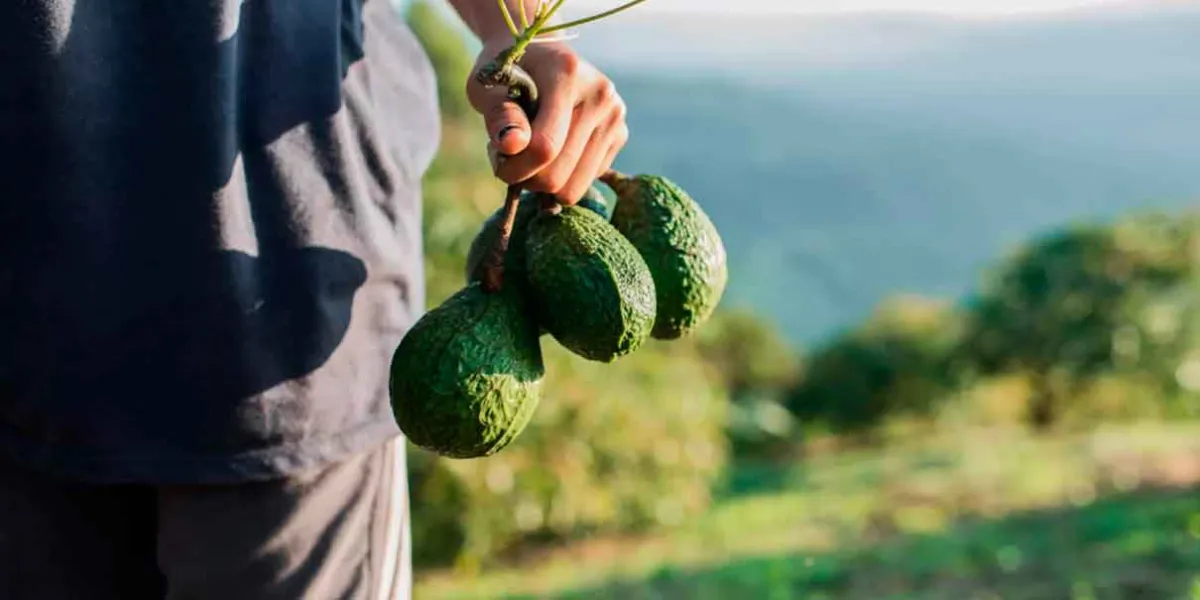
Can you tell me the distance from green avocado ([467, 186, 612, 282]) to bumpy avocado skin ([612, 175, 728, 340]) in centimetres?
4

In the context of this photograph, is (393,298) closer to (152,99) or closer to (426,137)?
(426,137)

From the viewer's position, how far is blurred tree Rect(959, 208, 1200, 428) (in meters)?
7.46

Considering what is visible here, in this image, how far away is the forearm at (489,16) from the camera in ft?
4.63

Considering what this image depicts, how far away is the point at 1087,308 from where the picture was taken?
7656mm

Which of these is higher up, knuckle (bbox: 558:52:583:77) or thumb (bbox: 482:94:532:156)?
knuckle (bbox: 558:52:583:77)

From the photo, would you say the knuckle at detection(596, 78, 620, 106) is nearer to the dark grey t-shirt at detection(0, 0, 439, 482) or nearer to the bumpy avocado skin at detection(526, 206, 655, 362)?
the bumpy avocado skin at detection(526, 206, 655, 362)

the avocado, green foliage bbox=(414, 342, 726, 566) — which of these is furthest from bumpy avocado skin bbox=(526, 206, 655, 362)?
green foliage bbox=(414, 342, 726, 566)

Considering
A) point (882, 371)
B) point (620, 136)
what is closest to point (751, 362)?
point (882, 371)

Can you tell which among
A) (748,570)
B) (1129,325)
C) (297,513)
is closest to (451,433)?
(297,513)

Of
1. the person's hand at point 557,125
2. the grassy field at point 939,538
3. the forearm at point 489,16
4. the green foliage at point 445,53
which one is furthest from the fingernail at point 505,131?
the green foliage at point 445,53

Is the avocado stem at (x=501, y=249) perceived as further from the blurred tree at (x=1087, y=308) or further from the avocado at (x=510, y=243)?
the blurred tree at (x=1087, y=308)

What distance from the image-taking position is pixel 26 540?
1.42 metres

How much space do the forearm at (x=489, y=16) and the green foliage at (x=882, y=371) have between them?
736 centimetres

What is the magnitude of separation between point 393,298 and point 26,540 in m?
0.48
